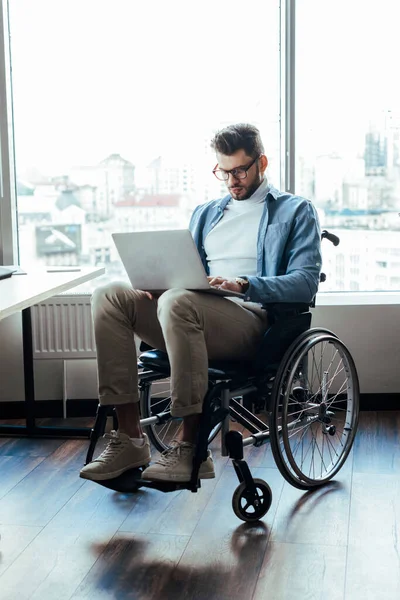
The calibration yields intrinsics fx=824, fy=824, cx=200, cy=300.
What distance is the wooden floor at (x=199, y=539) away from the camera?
6.22ft

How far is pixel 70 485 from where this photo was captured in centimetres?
258

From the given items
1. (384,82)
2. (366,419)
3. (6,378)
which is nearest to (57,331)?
(6,378)

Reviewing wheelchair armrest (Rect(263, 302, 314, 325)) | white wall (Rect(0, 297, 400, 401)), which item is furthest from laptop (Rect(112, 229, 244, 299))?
white wall (Rect(0, 297, 400, 401))

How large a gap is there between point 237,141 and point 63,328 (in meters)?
1.22

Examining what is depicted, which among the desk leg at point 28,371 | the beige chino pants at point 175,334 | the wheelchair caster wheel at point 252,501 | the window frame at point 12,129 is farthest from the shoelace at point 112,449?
the window frame at point 12,129

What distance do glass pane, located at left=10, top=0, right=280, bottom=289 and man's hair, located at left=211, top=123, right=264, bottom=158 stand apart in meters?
0.91

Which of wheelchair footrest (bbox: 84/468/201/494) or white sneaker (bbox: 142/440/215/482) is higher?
white sneaker (bbox: 142/440/215/482)

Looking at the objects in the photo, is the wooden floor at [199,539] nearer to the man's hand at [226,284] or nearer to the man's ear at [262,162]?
the man's hand at [226,284]

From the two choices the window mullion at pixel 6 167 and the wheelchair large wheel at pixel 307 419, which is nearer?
the wheelchair large wheel at pixel 307 419

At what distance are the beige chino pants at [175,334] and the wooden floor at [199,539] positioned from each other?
0.34 metres

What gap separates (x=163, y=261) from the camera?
229cm

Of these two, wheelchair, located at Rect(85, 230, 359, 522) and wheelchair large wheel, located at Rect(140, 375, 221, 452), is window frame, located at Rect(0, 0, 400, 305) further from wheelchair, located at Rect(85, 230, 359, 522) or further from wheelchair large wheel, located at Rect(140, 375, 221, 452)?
wheelchair, located at Rect(85, 230, 359, 522)

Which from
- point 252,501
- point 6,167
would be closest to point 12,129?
point 6,167

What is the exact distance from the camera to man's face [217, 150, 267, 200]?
257 centimetres
